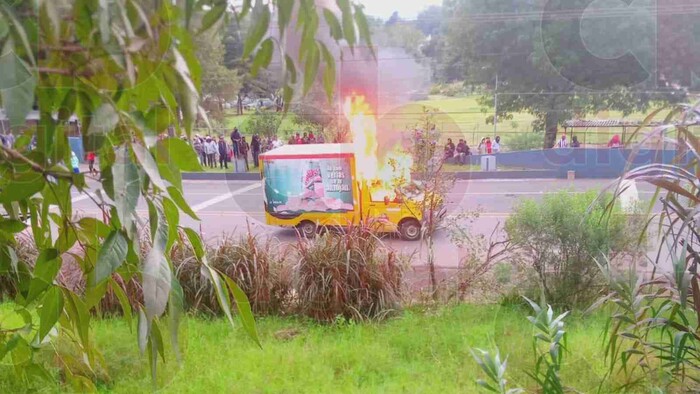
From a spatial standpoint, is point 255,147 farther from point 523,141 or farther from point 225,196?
point 523,141

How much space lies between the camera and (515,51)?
3.35 ft

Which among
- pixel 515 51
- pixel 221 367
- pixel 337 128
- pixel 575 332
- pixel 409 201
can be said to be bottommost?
pixel 221 367

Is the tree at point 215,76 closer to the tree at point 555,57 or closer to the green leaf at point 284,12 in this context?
the green leaf at point 284,12

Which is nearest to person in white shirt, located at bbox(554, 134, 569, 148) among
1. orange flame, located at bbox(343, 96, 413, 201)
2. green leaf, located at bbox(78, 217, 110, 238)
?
orange flame, located at bbox(343, 96, 413, 201)

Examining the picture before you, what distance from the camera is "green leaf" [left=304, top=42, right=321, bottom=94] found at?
0.51 m

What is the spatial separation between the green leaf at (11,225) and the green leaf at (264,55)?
32 cm

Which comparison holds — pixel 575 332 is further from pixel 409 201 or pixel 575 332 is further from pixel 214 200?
pixel 214 200

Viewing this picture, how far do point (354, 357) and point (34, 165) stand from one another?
3.42 ft

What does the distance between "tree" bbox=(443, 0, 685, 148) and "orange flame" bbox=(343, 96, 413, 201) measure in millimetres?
203

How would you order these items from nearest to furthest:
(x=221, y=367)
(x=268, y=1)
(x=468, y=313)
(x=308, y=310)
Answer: (x=268, y=1) → (x=221, y=367) → (x=468, y=313) → (x=308, y=310)

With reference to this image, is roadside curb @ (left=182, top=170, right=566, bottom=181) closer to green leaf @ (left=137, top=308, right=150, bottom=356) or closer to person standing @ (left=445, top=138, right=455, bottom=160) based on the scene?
person standing @ (left=445, top=138, right=455, bottom=160)

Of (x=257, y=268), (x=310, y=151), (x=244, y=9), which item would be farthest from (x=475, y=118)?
(x=257, y=268)

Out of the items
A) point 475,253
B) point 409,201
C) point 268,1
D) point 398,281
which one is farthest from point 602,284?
point 268,1

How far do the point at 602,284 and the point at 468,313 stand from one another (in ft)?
1.18
